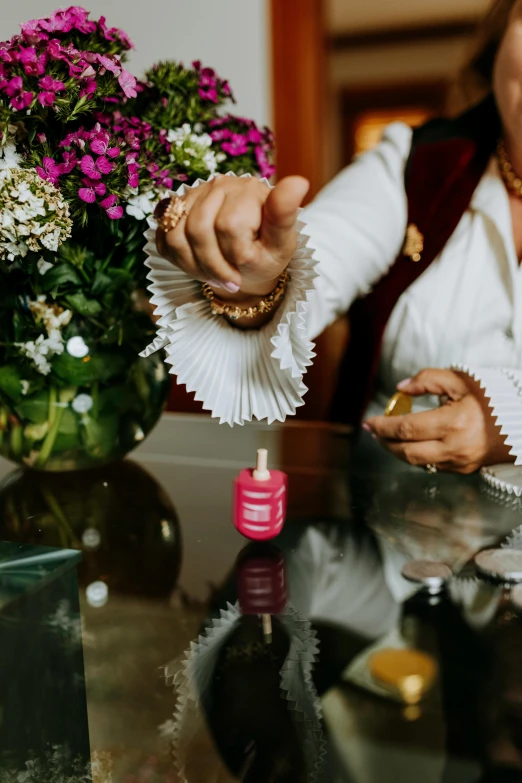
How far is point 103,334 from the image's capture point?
0.55 metres

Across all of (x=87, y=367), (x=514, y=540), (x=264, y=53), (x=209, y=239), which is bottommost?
(x=514, y=540)

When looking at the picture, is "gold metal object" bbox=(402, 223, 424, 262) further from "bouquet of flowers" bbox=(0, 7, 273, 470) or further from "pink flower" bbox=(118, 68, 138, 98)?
"pink flower" bbox=(118, 68, 138, 98)

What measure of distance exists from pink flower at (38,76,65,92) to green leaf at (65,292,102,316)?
0.15 m

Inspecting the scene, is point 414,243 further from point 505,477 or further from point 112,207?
point 112,207

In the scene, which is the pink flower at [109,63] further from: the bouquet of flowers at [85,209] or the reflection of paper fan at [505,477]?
the reflection of paper fan at [505,477]

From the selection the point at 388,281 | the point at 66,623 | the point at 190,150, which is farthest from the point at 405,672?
the point at 388,281

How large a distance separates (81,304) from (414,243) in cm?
42

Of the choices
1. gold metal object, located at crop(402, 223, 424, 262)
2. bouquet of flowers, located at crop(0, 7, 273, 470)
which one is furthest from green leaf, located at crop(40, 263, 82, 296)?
gold metal object, located at crop(402, 223, 424, 262)

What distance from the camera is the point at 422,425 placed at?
0.57m

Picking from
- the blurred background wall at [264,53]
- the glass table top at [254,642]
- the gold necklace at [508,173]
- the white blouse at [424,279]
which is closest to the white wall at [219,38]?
the blurred background wall at [264,53]

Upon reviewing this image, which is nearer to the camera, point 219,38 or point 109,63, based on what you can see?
point 109,63

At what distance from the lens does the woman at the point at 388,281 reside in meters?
0.43

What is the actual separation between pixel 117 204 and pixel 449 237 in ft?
1.37

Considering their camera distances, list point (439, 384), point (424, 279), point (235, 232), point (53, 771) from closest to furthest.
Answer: point (53, 771), point (235, 232), point (439, 384), point (424, 279)
